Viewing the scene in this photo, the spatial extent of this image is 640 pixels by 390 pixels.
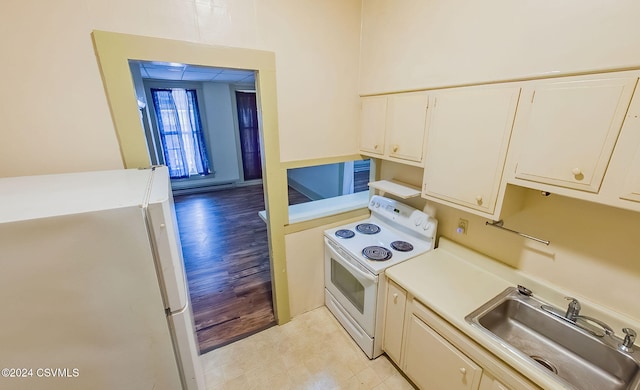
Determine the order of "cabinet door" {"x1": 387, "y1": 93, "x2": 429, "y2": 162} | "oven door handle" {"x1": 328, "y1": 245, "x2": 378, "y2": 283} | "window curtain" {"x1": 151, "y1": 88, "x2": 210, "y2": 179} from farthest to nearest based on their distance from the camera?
"window curtain" {"x1": 151, "y1": 88, "x2": 210, "y2": 179}, "oven door handle" {"x1": 328, "y1": 245, "x2": 378, "y2": 283}, "cabinet door" {"x1": 387, "y1": 93, "x2": 429, "y2": 162}

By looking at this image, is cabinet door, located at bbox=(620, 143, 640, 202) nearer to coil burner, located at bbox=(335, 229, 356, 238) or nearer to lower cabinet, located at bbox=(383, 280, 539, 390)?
lower cabinet, located at bbox=(383, 280, 539, 390)

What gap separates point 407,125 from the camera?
5.54ft

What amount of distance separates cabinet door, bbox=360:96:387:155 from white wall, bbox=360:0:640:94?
12 centimetres

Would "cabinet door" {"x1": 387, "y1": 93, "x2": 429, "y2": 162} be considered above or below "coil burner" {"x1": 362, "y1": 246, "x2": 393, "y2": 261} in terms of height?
above

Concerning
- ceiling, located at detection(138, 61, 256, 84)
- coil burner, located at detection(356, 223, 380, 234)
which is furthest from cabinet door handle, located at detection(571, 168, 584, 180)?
ceiling, located at detection(138, 61, 256, 84)

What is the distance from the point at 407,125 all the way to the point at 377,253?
0.93m

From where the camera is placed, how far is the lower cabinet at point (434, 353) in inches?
45.8

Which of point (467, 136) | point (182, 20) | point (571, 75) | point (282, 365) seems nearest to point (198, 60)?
point (182, 20)

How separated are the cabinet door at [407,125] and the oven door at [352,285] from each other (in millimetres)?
870

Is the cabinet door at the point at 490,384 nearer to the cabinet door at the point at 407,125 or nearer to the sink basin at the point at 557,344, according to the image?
the sink basin at the point at 557,344

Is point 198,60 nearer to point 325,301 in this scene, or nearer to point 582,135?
point 582,135

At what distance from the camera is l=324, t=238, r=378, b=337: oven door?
1763 millimetres

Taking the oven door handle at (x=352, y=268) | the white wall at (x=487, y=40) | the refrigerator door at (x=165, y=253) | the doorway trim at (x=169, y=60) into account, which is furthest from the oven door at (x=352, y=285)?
the white wall at (x=487, y=40)

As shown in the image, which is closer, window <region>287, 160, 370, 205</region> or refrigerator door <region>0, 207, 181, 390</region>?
refrigerator door <region>0, 207, 181, 390</region>
